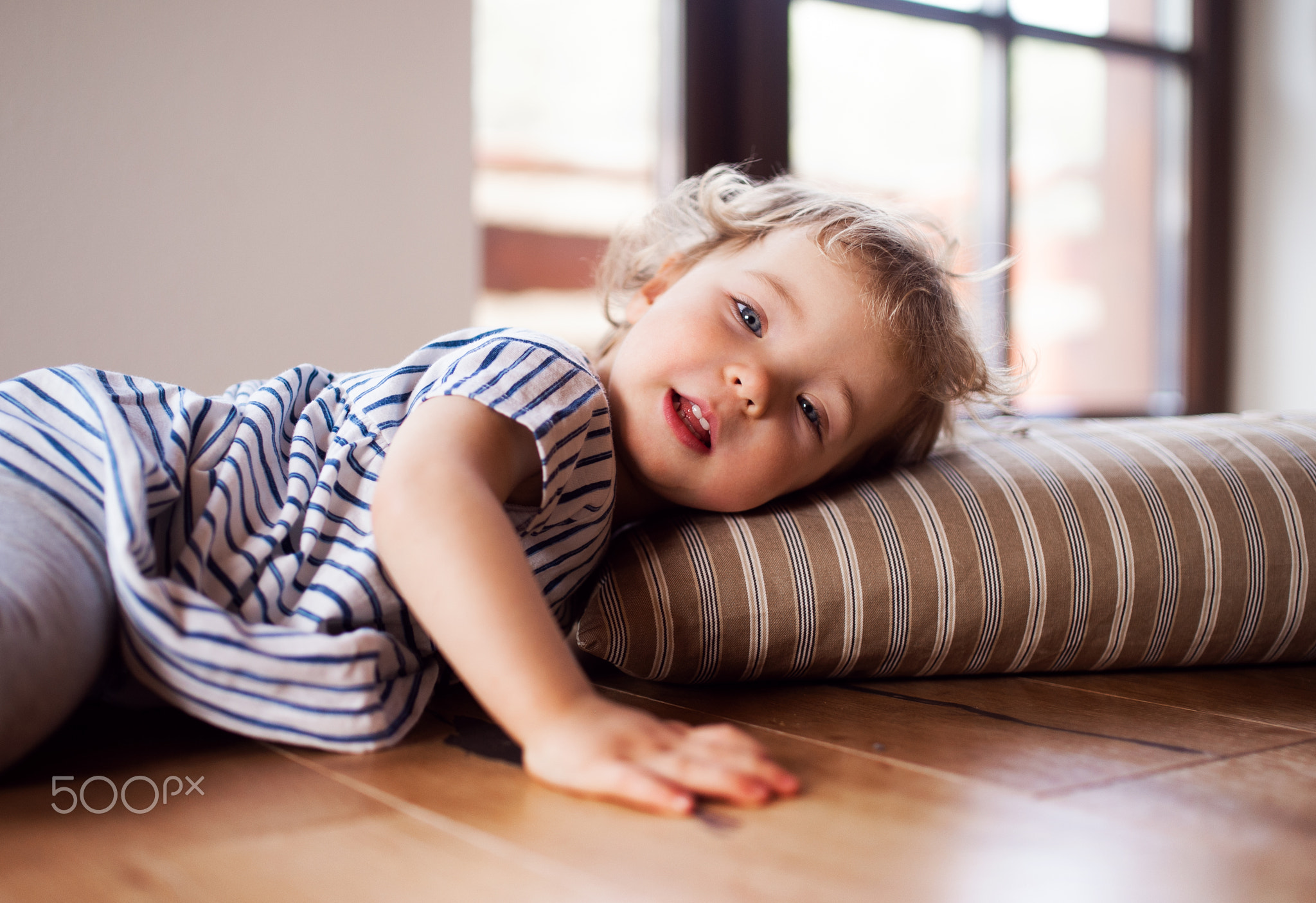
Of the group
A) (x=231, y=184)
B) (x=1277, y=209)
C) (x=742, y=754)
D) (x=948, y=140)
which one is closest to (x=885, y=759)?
(x=742, y=754)

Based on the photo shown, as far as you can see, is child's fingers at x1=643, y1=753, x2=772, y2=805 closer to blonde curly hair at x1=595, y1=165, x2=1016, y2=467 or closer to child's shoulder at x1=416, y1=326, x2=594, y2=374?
child's shoulder at x1=416, y1=326, x2=594, y2=374

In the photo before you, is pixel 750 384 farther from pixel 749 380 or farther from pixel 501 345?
pixel 501 345

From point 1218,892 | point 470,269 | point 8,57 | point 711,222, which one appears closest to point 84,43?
point 8,57

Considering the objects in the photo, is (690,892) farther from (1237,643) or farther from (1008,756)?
(1237,643)

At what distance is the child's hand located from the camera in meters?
0.56

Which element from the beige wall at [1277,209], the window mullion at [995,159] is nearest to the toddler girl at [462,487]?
the window mullion at [995,159]

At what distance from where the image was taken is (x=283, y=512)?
0.75 meters

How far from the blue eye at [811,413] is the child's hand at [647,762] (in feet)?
1.14

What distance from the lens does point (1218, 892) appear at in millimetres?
468

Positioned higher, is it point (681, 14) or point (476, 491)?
point (681, 14)

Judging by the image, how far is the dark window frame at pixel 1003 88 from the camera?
7.72ft

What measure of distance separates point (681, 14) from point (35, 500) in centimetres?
196

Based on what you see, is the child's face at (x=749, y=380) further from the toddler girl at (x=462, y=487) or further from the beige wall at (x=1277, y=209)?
the beige wall at (x=1277, y=209)

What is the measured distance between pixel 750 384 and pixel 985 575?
0.85 feet
